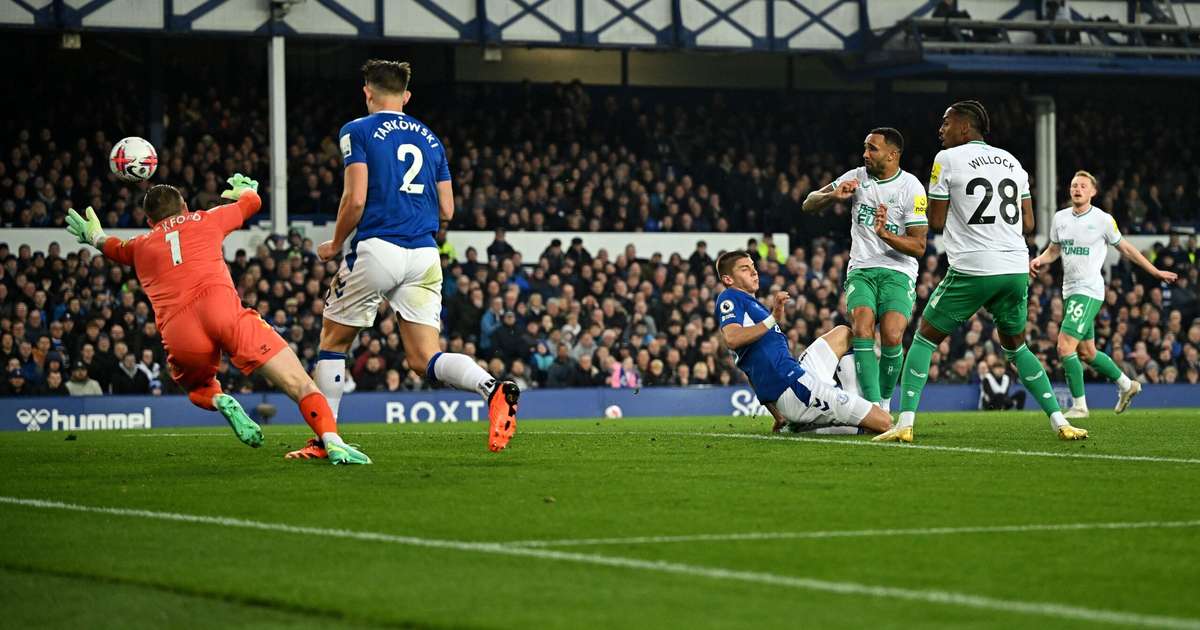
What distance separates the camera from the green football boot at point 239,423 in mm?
10953

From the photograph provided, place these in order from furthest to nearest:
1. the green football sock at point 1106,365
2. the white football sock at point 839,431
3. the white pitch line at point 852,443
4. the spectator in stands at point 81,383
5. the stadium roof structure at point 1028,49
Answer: the stadium roof structure at point 1028,49, the spectator in stands at point 81,383, the green football sock at point 1106,365, the white football sock at point 839,431, the white pitch line at point 852,443

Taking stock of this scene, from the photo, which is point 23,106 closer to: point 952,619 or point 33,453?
point 33,453

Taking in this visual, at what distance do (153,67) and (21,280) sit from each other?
8305 millimetres

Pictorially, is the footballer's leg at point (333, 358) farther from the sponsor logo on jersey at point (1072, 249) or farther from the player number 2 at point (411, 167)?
the sponsor logo on jersey at point (1072, 249)

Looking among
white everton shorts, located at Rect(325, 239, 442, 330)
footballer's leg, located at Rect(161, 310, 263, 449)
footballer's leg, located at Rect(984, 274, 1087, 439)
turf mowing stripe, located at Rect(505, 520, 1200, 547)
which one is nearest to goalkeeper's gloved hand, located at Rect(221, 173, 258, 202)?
white everton shorts, located at Rect(325, 239, 442, 330)

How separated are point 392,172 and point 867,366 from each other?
5.04 metres

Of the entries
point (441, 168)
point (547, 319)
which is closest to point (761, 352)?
point (441, 168)

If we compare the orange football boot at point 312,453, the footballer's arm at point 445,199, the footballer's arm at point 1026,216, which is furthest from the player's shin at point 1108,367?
the orange football boot at point 312,453

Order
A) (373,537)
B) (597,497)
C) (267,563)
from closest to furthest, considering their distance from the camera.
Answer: (267,563), (373,537), (597,497)

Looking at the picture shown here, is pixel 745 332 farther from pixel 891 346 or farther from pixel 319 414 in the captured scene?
pixel 319 414

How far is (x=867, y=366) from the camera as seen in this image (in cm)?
1464

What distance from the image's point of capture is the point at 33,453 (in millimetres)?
12828

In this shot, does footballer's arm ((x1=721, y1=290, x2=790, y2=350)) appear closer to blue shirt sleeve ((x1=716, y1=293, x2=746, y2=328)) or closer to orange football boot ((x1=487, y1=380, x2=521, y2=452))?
blue shirt sleeve ((x1=716, y1=293, x2=746, y2=328))

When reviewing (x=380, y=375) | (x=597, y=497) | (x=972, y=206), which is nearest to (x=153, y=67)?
(x=380, y=375)
